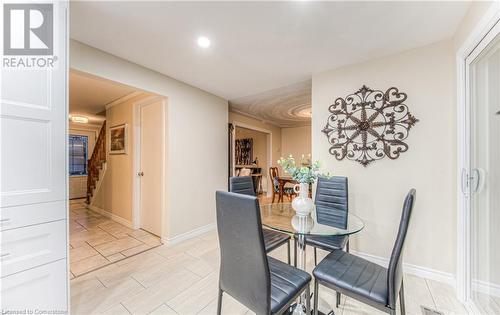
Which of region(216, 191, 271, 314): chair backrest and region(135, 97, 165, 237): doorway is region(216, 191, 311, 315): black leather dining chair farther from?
region(135, 97, 165, 237): doorway

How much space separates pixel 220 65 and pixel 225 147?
168cm

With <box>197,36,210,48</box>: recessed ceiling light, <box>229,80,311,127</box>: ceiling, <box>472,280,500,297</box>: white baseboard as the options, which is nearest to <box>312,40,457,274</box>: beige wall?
<box>472,280,500,297</box>: white baseboard

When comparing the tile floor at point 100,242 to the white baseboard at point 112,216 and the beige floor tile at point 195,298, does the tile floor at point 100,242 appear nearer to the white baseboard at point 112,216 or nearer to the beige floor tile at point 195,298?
the white baseboard at point 112,216

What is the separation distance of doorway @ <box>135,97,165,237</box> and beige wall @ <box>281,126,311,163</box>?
4.67m

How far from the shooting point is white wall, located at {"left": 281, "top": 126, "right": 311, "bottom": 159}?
22.0 feet

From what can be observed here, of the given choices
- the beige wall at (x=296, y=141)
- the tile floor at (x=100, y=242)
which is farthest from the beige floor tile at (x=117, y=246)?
the beige wall at (x=296, y=141)

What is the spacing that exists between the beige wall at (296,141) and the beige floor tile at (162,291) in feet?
17.1

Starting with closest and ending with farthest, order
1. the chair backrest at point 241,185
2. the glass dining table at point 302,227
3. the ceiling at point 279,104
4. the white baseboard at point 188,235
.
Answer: the glass dining table at point 302,227
the chair backrest at point 241,185
the white baseboard at point 188,235
the ceiling at point 279,104

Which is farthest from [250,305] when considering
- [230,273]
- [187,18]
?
[187,18]

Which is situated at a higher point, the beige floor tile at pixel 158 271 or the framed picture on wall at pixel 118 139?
the framed picture on wall at pixel 118 139

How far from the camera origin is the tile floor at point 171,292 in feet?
5.44

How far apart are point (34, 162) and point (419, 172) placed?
3222mm

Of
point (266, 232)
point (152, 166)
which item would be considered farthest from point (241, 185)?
point (152, 166)

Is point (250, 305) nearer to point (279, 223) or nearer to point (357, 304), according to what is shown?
point (279, 223)
